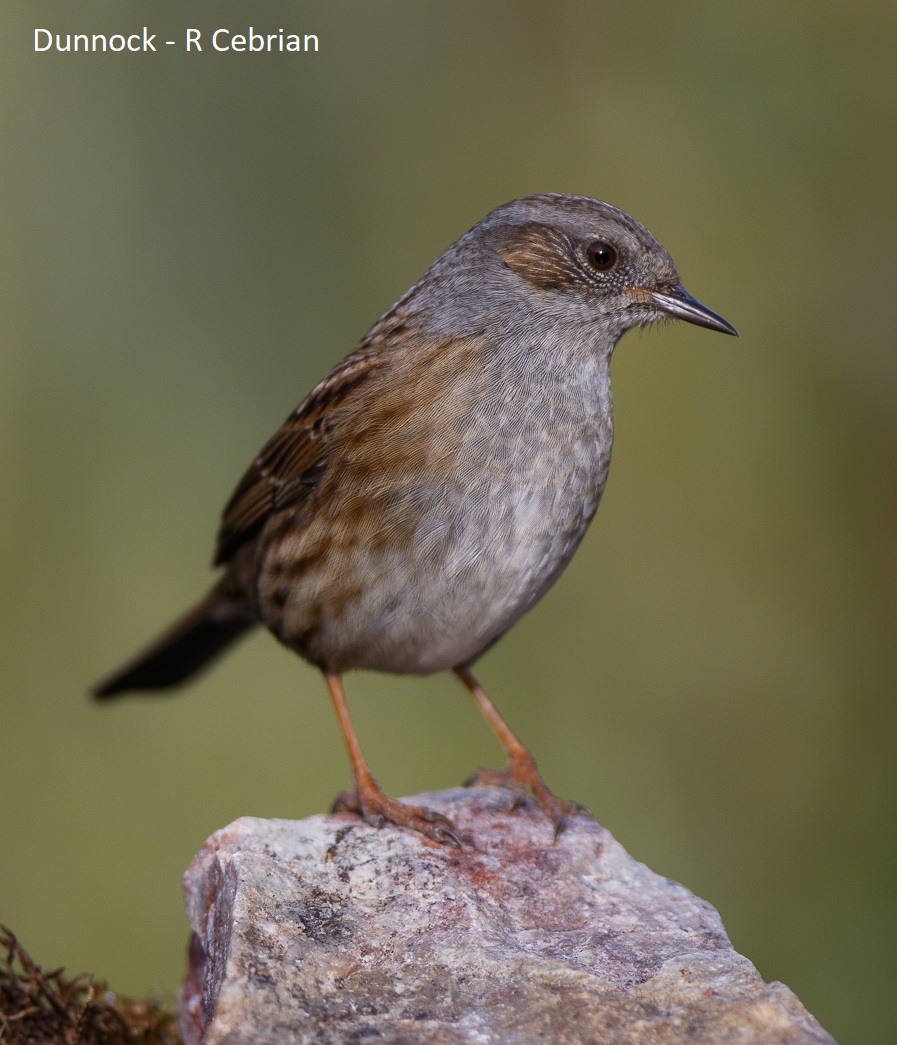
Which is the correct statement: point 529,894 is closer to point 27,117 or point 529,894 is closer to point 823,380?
point 823,380

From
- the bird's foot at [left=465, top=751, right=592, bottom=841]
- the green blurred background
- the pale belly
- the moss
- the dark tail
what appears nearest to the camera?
the moss

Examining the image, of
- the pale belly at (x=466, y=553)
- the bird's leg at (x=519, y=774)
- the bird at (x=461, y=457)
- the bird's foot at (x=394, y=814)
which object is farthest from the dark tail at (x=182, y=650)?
the bird's foot at (x=394, y=814)

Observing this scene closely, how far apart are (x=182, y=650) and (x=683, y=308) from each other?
2.59 m

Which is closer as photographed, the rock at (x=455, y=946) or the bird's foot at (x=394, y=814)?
the rock at (x=455, y=946)

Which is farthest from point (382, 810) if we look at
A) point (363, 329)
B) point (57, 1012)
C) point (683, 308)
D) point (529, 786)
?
point (363, 329)

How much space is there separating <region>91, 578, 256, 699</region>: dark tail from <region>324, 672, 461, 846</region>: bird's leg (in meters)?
1.30

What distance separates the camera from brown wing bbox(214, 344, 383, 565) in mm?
4238

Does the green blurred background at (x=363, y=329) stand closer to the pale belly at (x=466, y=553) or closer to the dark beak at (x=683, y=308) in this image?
the pale belly at (x=466, y=553)

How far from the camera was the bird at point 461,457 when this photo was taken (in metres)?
3.83

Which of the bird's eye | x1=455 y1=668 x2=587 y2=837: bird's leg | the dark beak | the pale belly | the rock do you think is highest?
the bird's eye

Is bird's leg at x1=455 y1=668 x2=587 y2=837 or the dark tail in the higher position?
the dark tail

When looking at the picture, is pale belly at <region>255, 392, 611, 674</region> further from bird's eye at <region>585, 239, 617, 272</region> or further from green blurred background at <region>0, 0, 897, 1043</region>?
green blurred background at <region>0, 0, 897, 1043</region>

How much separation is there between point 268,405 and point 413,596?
9.41 ft

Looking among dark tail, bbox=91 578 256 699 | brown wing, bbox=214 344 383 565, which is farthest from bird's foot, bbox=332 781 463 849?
dark tail, bbox=91 578 256 699
